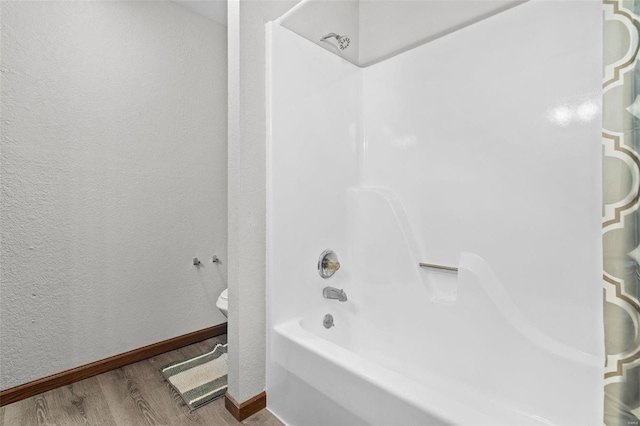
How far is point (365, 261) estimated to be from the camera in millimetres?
1823

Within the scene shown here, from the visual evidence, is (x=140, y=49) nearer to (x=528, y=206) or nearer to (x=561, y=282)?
(x=528, y=206)

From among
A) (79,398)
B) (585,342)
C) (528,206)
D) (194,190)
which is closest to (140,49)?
(194,190)

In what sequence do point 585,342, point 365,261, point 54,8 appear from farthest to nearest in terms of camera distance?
point 365,261 → point 54,8 → point 585,342

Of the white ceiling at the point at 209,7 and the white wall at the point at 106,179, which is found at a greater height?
the white ceiling at the point at 209,7

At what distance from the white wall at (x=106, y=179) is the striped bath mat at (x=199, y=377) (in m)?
0.33

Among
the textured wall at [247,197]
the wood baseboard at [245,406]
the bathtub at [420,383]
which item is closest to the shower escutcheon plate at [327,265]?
the bathtub at [420,383]

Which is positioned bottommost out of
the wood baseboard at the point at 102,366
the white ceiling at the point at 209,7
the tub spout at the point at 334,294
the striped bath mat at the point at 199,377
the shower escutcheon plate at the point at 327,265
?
the striped bath mat at the point at 199,377

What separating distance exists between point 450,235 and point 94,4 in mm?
2366

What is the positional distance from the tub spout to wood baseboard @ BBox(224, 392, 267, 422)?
21.7 inches

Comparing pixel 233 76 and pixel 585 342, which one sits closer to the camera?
pixel 585 342

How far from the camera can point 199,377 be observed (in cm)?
179

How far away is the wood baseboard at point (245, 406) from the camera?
56.5 inches

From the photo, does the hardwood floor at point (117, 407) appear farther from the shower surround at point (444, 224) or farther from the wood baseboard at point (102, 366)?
the shower surround at point (444, 224)

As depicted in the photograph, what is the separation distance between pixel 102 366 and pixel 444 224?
210 centimetres
